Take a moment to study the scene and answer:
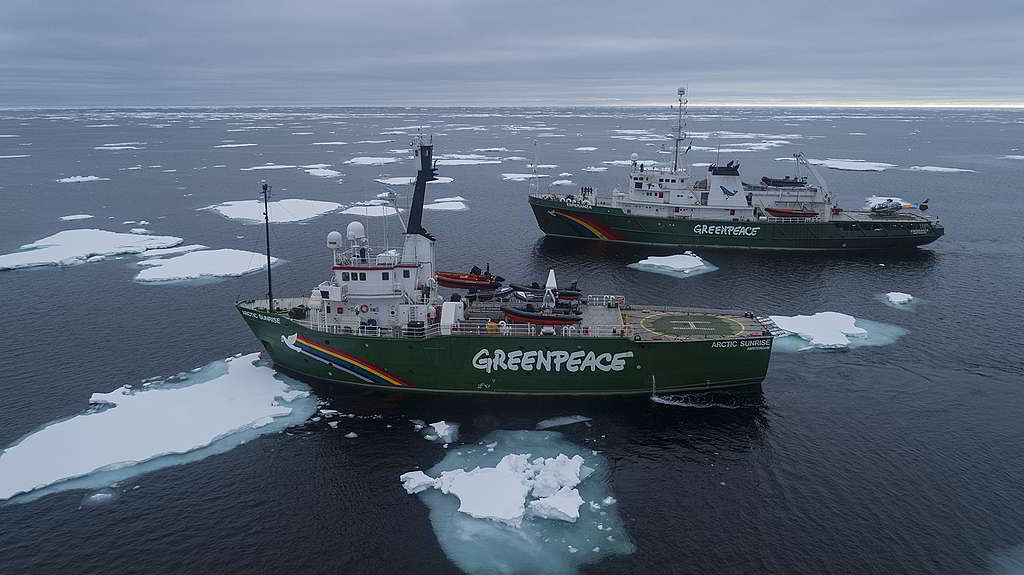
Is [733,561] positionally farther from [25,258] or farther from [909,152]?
[909,152]

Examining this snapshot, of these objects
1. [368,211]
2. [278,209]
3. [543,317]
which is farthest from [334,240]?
[278,209]

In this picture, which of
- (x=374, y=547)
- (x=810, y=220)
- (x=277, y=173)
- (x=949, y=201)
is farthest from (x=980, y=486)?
(x=277, y=173)

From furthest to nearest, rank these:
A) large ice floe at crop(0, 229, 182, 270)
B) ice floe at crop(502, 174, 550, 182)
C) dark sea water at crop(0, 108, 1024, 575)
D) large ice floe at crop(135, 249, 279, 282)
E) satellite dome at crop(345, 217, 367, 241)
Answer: ice floe at crop(502, 174, 550, 182) → large ice floe at crop(0, 229, 182, 270) → large ice floe at crop(135, 249, 279, 282) → satellite dome at crop(345, 217, 367, 241) → dark sea water at crop(0, 108, 1024, 575)

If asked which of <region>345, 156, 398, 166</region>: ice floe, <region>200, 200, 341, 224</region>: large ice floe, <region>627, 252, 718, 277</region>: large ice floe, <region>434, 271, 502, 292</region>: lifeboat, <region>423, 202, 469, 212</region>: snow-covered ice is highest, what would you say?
<region>345, 156, 398, 166</region>: ice floe

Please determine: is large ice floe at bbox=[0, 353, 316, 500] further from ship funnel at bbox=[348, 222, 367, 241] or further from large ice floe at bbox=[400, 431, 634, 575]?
large ice floe at bbox=[400, 431, 634, 575]

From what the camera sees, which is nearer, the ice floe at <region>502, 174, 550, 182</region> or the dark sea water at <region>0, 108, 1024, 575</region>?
the dark sea water at <region>0, 108, 1024, 575</region>

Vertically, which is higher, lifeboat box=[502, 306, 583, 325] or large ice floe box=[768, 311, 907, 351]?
lifeboat box=[502, 306, 583, 325]

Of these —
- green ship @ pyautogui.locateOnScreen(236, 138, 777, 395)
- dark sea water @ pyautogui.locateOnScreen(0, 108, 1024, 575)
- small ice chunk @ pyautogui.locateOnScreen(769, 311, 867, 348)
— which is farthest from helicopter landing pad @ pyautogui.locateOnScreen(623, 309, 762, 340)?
small ice chunk @ pyautogui.locateOnScreen(769, 311, 867, 348)
